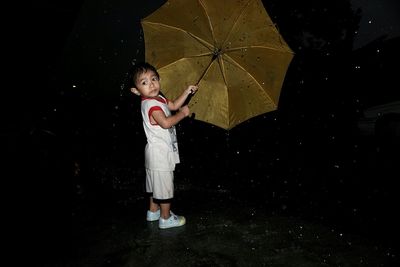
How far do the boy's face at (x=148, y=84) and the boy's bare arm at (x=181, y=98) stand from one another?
250 mm

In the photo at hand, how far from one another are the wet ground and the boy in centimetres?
39

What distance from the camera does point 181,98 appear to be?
3.36 meters

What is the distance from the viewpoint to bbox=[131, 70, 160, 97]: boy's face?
3.21m

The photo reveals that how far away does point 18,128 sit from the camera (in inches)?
165

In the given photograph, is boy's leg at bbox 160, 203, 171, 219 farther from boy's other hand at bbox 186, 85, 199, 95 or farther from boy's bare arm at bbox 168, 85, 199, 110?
boy's other hand at bbox 186, 85, 199, 95

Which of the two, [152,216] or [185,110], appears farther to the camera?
[152,216]

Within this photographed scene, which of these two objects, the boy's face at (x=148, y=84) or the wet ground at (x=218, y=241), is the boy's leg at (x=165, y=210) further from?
the boy's face at (x=148, y=84)

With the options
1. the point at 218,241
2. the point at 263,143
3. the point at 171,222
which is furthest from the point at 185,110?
the point at 263,143

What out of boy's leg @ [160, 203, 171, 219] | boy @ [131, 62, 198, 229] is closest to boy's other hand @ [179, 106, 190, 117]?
boy @ [131, 62, 198, 229]

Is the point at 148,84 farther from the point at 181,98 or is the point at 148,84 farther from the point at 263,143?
the point at 263,143

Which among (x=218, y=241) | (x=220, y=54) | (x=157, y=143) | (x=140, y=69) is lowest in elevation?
(x=218, y=241)

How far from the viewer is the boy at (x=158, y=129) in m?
3.20

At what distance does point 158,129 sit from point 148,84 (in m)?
0.49

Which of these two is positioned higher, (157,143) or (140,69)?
(140,69)
